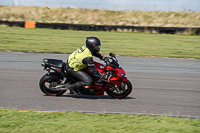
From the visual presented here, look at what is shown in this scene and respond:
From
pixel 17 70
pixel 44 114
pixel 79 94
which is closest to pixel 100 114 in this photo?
pixel 44 114

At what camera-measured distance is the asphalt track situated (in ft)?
20.5

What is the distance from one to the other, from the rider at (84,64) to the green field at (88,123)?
141 centimetres

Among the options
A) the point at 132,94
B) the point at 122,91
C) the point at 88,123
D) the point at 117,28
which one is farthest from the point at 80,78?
the point at 117,28

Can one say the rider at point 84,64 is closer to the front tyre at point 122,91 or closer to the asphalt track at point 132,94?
the asphalt track at point 132,94

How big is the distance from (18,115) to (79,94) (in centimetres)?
201

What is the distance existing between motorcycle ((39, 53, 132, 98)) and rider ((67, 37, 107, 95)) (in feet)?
0.44

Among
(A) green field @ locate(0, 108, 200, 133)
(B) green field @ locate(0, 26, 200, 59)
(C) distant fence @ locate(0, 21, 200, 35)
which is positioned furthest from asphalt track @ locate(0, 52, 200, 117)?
(C) distant fence @ locate(0, 21, 200, 35)

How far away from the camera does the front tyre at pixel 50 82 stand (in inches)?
273

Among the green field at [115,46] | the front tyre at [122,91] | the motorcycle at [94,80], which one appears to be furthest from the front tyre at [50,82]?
the green field at [115,46]

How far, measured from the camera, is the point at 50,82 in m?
7.03

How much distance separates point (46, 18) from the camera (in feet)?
169

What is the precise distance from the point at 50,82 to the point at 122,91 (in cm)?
179

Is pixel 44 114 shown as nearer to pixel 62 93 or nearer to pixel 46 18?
pixel 62 93

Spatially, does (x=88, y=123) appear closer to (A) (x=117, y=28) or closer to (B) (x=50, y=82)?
(B) (x=50, y=82)
